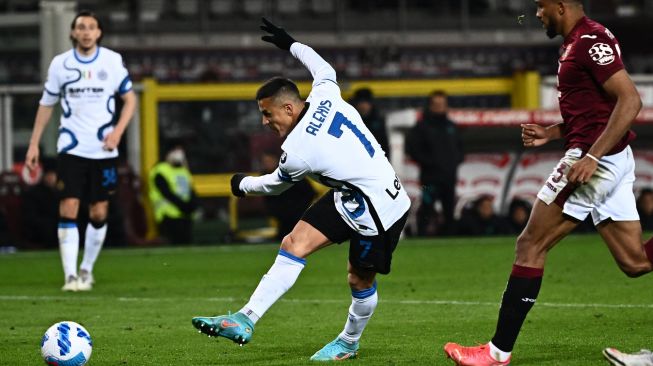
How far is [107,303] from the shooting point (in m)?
10.8

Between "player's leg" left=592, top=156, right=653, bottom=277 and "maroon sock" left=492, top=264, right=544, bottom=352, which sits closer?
"maroon sock" left=492, top=264, right=544, bottom=352

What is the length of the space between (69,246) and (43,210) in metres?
7.13

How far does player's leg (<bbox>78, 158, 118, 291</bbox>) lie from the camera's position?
473 inches

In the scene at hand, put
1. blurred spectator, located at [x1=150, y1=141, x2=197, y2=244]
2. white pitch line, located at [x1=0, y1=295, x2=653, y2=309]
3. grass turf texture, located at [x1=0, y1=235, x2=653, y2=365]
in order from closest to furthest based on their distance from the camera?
grass turf texture, located at [x1=0, y1=235, x2=653, y2=365] < white pitch line, located at [x1=0, y1=295, x2=653, y2=309] < blurred spectator, located at [x1=150, y1=141, x2=197, y2=244]

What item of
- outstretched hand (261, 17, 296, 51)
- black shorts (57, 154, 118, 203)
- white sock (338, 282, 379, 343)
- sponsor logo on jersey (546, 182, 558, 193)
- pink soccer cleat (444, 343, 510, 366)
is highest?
outstretched hand (261, 17, 296, 51)

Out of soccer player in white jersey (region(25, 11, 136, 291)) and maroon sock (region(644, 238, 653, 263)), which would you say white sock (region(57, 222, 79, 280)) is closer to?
soccer player in white jersey (region(25, 11, 136, 291))

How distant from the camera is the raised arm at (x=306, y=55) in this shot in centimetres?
762

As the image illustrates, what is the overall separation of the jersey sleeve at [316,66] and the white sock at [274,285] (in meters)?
0.99

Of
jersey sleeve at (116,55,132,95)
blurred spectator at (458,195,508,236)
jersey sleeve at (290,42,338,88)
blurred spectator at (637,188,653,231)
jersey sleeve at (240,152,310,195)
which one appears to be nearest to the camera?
jersey sleeve at (240,152,310,195)

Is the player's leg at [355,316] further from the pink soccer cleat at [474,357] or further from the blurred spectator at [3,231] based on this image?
the blurred spectator at [3,231]

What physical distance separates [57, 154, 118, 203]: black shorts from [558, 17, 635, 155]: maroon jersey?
237 inches

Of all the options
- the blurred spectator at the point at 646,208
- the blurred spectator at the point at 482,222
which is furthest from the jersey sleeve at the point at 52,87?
Result: the blurred spectator at the point at 646,208

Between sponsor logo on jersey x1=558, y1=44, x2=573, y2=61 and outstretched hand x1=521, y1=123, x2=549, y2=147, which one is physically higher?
sponsor logo on jersey x1=558, y1=44, x2=573, y2=61

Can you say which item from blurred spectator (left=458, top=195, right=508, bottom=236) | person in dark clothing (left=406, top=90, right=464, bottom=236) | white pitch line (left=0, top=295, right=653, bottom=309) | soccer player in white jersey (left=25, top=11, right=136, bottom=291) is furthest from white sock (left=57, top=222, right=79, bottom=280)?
blurred spectator (left=458, top=195, right=508, bottom=236)
